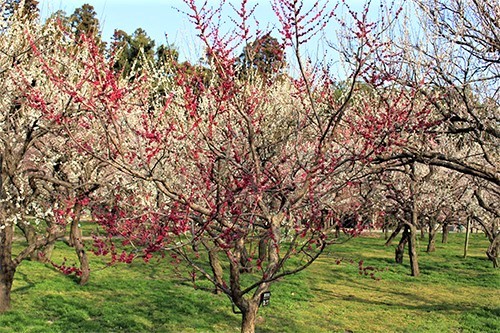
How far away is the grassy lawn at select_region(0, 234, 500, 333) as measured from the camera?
11586mm

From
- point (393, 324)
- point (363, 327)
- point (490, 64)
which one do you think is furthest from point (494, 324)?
point (490, 64)

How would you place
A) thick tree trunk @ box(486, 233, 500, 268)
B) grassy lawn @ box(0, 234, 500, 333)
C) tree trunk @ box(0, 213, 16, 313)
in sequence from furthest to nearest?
thick tree trunk @ box(486, 233, 500, 268) < grassy lawn @ box(0, 234, 500, 333) < tree trunk @ box(0, 213, 16, 313)

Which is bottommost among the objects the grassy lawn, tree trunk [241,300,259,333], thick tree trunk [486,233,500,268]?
the grassy lawn

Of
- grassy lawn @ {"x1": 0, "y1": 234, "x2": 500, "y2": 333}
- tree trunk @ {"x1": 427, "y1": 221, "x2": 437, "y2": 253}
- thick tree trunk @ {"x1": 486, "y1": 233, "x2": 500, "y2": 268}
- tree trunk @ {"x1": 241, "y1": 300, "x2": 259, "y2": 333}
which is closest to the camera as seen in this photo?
tree trunk @ {"x1": 241, "y1": 300, "x2": 259, "y2": 333}

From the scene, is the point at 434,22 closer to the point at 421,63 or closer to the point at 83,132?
the point at 421,63

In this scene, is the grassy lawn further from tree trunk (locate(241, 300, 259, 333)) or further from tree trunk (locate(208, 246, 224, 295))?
tree trunk (locate(241, 300, 259, 333))

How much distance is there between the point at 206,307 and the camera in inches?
520

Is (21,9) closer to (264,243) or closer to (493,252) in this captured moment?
(264,243)

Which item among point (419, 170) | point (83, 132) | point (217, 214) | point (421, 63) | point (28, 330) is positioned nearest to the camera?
point (217, 214)

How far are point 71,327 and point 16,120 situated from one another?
563 cm

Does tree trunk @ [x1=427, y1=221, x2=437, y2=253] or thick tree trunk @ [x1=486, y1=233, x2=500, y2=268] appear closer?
thick tree trunk @ [x1=486, y1=233, x2=500, y2=268]

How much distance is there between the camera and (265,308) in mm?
13594

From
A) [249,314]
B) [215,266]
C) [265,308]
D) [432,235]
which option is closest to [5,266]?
[215,266]

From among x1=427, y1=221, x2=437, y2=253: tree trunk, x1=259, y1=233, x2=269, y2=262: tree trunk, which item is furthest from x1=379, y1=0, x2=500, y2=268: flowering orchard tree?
x1=427, y1=221, x2=437, y2=253: tree trunk
